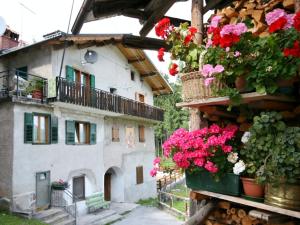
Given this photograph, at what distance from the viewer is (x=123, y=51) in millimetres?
20406

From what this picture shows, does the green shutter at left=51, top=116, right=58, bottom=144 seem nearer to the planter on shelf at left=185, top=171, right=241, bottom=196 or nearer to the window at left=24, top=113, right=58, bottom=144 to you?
the window at left=24, top=113, right=58, bottom=144

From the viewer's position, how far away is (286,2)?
2.95 metres

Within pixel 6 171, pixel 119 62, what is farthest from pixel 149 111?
pixel 6 171

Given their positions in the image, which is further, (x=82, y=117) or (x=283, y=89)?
(x=82, y=117)

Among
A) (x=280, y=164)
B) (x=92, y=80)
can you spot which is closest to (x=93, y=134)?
(x=92, y=80)

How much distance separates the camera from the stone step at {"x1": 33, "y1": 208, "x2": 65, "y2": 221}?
12709 millimetres

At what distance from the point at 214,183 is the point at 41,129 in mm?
12390

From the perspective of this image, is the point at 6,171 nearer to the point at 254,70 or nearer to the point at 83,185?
the point at 83,185

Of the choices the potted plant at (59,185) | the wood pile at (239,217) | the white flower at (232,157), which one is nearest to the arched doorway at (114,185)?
the potted plant at (59,185)

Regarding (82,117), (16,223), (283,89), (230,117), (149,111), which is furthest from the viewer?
(149,111)

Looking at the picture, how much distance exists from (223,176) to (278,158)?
2.47 feet

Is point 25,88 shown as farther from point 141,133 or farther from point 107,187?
point 141,133

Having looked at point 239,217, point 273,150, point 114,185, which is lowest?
point 114,185

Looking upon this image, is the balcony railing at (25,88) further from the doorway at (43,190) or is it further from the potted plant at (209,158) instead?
the potted plant at (209,158)
